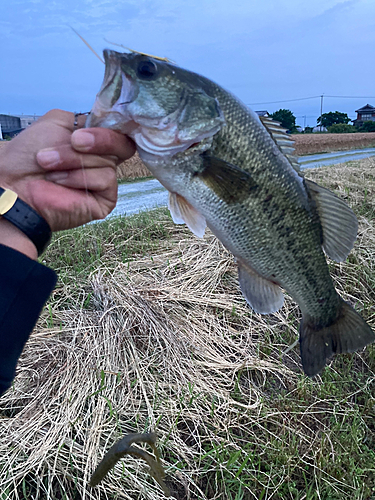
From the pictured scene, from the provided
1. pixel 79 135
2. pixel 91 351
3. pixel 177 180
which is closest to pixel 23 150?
pixel 79 135

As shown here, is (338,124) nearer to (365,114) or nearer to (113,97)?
(365,114)

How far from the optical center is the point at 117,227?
4.82 metres

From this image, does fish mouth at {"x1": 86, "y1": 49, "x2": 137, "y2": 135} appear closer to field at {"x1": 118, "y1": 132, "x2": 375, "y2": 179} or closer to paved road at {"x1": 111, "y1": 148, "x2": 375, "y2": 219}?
paved road at {"x1": 111, "y1": 148, "x2": 375, "y2": 219}

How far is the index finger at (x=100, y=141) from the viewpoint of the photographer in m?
1.44

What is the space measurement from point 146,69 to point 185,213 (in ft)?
2.05

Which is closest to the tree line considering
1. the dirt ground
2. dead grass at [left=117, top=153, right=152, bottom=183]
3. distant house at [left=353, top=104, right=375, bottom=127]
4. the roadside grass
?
distant house at [left=353, top=104, right=375, bottom=127]

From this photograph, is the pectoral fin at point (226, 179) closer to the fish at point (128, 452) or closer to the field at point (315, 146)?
the fish at point (128, 452)

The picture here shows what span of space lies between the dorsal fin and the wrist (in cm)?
119

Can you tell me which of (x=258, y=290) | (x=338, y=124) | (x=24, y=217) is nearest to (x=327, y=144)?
(x=258, y=290)

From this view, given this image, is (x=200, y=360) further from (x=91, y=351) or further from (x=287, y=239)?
(x=287, y=239)

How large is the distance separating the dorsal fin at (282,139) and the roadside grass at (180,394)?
5.37 ft

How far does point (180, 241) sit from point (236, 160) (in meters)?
2.91

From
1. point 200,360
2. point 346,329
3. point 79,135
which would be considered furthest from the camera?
point 200,360

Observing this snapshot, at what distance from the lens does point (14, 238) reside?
150 centimetres
